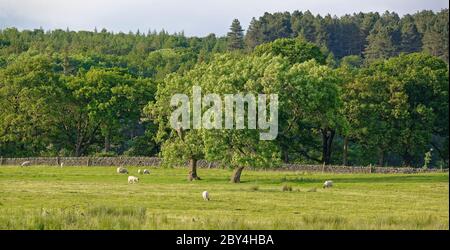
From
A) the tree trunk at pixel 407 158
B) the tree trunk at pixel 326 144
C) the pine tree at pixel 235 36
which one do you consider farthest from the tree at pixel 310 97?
the pine tree at pixel 235 36

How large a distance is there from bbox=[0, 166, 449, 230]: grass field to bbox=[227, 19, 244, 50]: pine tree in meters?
109

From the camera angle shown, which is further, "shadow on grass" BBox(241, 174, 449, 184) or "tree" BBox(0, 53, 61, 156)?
"tree" BBox(0, 53, 61, 156)

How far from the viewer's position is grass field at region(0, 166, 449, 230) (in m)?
27.8

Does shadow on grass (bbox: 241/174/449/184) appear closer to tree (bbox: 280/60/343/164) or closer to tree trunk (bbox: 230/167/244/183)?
tree trunk (bbox: 230/167/244/183)

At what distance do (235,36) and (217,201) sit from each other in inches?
5678

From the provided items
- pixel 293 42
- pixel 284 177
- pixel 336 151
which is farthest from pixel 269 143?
pixel 293 42

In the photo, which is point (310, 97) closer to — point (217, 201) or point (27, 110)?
point (217, 201)

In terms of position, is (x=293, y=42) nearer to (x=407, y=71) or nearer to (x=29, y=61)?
(x=407, y=71)

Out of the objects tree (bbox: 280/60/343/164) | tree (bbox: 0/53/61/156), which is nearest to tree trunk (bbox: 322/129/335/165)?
tree (bbox: 280/60/343/164)

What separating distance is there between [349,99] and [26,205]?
51.0m

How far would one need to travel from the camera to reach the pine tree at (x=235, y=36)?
181m

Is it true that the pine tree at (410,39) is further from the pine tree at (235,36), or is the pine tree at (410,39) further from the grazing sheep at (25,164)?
the grazing sheep at (25,164)

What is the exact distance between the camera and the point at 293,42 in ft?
324

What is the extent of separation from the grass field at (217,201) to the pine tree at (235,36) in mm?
109132
